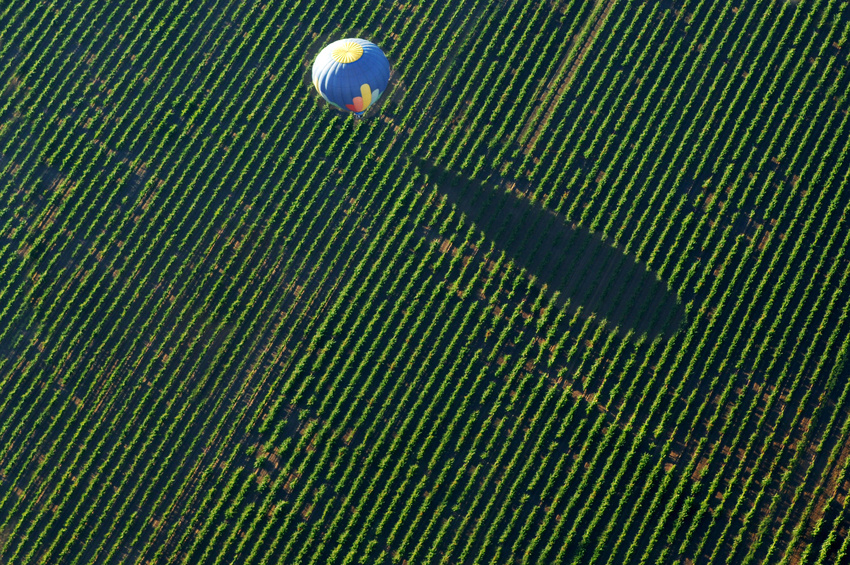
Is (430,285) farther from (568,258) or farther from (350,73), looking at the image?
(350,73)

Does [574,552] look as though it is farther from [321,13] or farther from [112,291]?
[321,13]

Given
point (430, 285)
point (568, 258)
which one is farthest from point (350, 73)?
point (568, 258)

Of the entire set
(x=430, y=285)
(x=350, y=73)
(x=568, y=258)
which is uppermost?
(x=350, y=73)

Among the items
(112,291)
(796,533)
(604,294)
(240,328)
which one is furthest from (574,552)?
(112,291)

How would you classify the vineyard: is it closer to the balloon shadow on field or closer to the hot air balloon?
the balloon shadow on field

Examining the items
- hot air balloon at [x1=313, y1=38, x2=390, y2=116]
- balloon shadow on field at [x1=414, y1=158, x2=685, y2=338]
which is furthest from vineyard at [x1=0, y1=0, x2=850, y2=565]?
hot air balloon at [x1=313, y1=38, x2=390, y2=116]

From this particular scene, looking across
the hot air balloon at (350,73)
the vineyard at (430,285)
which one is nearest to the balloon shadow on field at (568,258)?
the vineyard at (430,285)
